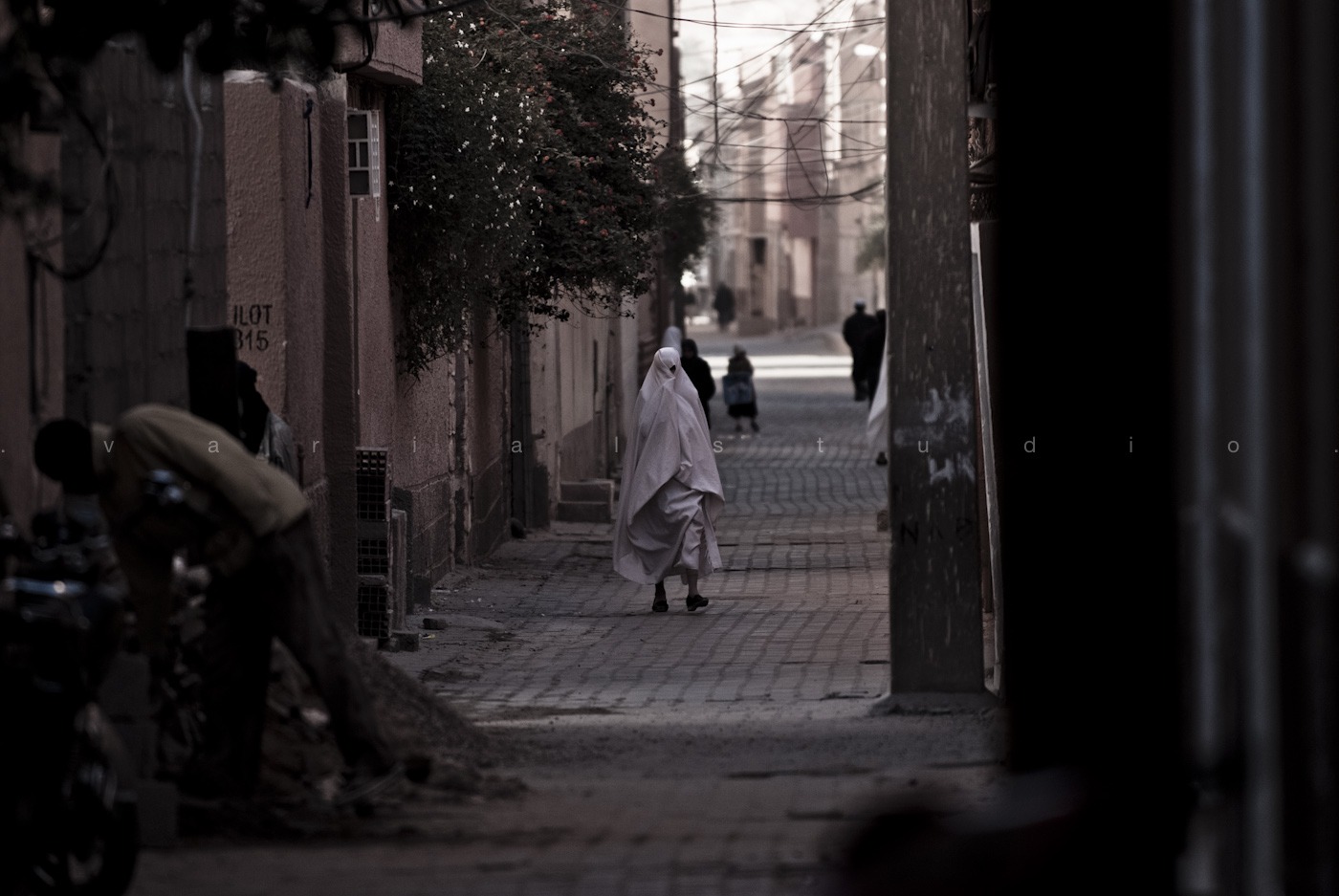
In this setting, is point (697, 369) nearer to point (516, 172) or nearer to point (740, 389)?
point (740, 389)

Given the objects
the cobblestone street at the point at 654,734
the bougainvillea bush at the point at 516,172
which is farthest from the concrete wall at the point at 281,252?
the bougainvillea bush at the point at 516,172

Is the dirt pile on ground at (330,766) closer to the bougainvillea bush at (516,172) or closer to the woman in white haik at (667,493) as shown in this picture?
the woman in white haik at (667,493)

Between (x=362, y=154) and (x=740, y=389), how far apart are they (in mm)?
17276

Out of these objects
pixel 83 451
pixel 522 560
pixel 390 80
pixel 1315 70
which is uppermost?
pixel 390 80

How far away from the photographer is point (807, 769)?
785 cm

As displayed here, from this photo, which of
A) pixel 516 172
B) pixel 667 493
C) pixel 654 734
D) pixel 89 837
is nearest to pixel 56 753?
pixel 89 837

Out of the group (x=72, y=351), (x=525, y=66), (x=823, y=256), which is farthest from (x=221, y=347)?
(x=823, y=256)

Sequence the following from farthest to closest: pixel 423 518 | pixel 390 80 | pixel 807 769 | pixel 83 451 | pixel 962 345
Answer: pixel 423 518 → pixel 390 80 → pixel 962 345 → pixel 807 769 → pixel 83 451

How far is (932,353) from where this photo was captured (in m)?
9.15

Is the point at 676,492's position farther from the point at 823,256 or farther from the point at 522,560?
the point at 823,256

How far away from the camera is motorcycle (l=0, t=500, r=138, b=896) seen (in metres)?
5.11

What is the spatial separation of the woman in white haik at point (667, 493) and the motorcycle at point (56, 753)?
8526 millimetres

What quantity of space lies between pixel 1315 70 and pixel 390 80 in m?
9.76

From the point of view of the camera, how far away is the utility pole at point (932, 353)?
29.9 ft
